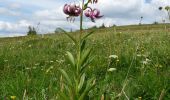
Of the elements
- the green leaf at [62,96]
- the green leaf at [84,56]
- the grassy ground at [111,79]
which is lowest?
the grassy ground at [111,79]

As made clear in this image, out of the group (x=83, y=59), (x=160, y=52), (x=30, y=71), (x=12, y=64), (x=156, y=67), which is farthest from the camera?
(x=12, y=64)

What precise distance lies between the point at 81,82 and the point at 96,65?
13.1ft

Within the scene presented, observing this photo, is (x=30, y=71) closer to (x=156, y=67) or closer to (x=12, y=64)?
(x=12, y=64)

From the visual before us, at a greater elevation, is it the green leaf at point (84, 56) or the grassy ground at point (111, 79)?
the green leaf at point (84, 56)

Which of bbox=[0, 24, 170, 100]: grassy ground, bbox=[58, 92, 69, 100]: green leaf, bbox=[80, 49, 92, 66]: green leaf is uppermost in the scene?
bbox=[80, 49, 92, 66]: green leaf

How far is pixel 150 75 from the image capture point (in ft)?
19.9

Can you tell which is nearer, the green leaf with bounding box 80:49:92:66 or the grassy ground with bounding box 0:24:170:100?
the green leaf with bounding box 80:49:92:66

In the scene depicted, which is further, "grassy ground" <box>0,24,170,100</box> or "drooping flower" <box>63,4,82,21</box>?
"grassy ground" <box>0,24,170,100</box>

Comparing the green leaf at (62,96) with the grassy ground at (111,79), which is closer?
the green leaf at (62,96)

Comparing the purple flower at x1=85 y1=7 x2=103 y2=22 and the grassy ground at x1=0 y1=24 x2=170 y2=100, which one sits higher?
the purple flower at x1=85 y1=7 x2=103 y2=22

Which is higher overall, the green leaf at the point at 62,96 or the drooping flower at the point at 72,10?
the drooping flower at the point at 72,10

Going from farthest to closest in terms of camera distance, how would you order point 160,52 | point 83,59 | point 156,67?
point 160,52 < point 156,67 < point 83,59

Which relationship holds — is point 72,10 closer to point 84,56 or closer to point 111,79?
point 84,56

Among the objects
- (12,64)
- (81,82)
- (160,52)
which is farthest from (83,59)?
(12,64)
